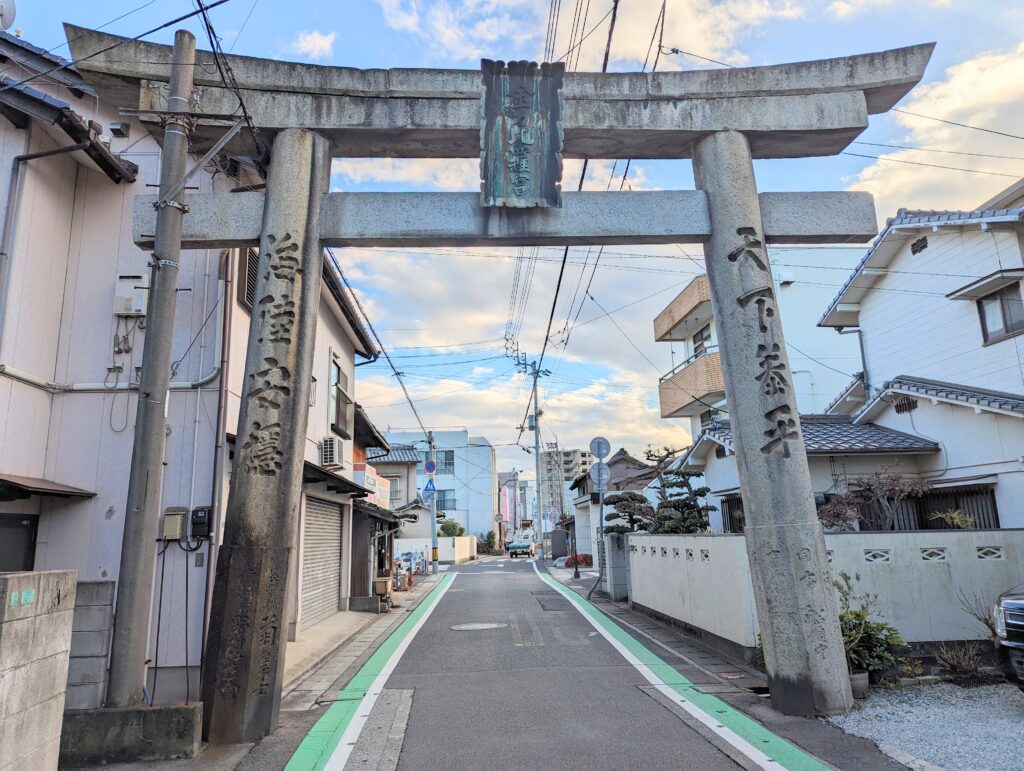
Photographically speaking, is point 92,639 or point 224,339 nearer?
point 92,639

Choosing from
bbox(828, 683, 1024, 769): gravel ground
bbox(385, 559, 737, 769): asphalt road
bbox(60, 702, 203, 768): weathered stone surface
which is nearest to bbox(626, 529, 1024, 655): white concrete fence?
bbox(828, 683, 1024, 769): gravel ground

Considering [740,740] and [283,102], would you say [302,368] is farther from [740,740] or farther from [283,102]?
[740,740]

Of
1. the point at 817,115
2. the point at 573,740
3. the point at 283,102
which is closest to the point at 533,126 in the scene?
the point at 283,102

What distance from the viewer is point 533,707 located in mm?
7660

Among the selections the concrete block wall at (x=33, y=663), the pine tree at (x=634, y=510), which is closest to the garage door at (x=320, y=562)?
the pine tree at (x=634, y=510)

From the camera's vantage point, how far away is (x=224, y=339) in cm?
953

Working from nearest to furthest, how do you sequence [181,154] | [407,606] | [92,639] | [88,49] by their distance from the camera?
[92,639], [181,154], [88,49], [407,606]

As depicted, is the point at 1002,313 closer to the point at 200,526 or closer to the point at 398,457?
the point at 200,526

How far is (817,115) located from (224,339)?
8.45m

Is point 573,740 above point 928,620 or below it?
below

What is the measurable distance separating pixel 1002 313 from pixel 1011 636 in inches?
405

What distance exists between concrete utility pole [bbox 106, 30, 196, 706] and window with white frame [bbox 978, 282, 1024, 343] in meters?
15.5

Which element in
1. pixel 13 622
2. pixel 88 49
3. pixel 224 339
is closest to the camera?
pixel 13 622

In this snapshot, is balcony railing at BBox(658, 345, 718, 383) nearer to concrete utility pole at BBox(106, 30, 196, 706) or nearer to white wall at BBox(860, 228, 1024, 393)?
white wall at BBox(860, 228, 1024, 393)
